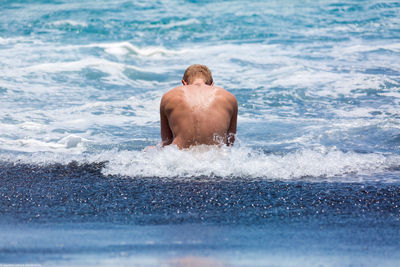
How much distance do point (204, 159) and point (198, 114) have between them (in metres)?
0.41

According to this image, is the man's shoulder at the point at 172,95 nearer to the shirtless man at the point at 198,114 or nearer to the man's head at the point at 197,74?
the shirtless man at the point at 198,114

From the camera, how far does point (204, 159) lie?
175 inches

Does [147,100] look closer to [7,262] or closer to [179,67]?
[179,67]

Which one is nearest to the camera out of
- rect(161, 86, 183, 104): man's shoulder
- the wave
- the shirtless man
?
the wave

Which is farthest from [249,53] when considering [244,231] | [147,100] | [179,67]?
[244,231]

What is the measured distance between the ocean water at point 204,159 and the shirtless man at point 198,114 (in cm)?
15

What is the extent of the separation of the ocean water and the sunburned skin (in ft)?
0.48

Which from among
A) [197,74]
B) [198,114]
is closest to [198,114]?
[198,114]

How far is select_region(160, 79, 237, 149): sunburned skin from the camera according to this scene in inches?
180

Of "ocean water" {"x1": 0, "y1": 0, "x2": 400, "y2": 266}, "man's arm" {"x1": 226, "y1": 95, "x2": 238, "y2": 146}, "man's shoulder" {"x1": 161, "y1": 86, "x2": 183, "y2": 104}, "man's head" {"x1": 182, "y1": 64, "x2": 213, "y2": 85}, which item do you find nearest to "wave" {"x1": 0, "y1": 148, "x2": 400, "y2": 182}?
"ocean water" {"x1": 0, "y1": 0, "x2": 400, "y2": 266}

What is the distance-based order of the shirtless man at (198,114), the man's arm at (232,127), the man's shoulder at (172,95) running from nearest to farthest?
the shirtless man at (198,114)
the man's shoulder at (172,95)
the man's arm at (232,127)

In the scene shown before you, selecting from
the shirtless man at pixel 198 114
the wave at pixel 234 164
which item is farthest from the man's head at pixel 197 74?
the wave at pixel 234 164

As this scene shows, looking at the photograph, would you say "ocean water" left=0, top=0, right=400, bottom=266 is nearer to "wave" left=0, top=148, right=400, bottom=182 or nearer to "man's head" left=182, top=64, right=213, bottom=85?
"wave" left=0, top=148, right=400, bottom=182

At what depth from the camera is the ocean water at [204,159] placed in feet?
9.07
